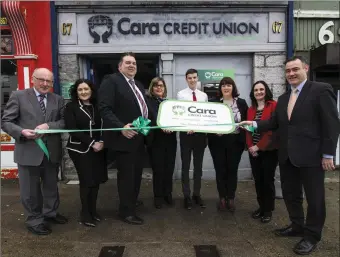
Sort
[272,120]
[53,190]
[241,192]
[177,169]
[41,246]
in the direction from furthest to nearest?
1. [177,169]
2. [241,192]
3. [53,190]
4. [272,120]
5. [41,246]

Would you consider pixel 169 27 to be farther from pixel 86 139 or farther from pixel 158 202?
pixel 158 202

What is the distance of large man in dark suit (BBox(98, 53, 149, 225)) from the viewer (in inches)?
153

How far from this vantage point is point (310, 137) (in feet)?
11.2

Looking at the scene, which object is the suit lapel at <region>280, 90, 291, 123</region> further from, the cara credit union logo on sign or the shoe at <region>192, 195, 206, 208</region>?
the cara credit union logo on sign

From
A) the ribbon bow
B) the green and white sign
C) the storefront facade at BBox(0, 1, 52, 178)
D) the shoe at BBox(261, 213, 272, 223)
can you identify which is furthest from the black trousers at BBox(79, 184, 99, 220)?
the green and white sign

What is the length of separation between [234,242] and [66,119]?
2.50m

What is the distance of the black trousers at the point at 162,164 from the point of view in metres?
4.72

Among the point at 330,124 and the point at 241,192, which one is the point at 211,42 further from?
the point at 330,124

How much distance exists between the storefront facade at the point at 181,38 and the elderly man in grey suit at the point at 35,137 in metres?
2.43

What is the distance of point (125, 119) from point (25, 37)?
3461 mm

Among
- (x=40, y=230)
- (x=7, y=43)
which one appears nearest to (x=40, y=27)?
(x=7, y=43)

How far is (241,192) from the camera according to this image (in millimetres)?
5664

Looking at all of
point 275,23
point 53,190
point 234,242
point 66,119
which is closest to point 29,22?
point 66,119

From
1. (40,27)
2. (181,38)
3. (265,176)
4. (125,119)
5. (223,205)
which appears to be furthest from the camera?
(181,38)
